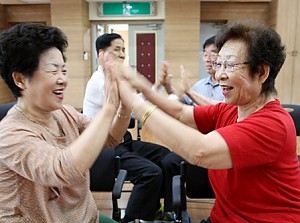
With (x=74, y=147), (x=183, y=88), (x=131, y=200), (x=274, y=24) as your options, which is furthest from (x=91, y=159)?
(x=274, y=24)

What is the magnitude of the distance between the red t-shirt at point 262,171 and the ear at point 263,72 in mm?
98

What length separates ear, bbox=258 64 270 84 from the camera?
1148mm

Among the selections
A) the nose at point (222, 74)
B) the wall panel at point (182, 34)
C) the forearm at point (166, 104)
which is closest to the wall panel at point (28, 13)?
the wall panel at point (182, 34)

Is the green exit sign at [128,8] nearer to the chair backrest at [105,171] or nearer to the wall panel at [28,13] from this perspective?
the wall panel at [28,13]

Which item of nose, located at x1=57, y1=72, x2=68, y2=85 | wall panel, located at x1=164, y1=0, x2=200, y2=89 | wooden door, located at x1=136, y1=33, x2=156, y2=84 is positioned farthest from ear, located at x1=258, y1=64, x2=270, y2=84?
wooden door, located at x1=136, y1=33, x2=156, y2=84

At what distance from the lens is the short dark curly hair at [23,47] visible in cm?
110

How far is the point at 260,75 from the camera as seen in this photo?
1.16 m

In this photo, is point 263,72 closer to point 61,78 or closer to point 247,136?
point 247,136

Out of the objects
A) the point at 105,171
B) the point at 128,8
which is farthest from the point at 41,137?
the point at 128,8

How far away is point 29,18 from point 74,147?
7.96m

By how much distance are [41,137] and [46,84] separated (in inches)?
8.1

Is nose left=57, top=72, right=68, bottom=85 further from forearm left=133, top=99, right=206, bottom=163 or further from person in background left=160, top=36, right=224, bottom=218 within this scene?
person in background left=160, top=36, right=224, bottom=218

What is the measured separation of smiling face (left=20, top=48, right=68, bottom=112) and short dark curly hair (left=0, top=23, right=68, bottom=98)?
2cm

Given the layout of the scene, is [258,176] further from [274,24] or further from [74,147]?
[274,24]
